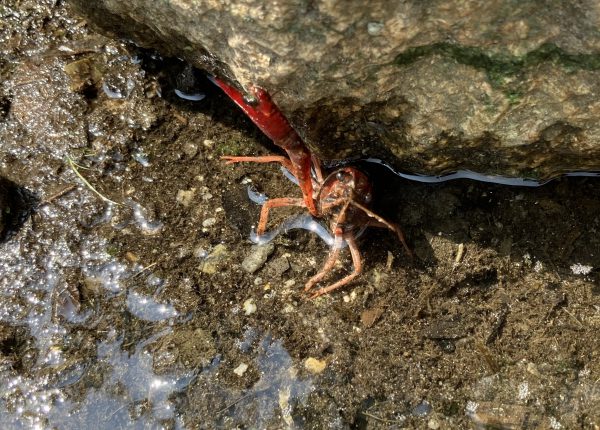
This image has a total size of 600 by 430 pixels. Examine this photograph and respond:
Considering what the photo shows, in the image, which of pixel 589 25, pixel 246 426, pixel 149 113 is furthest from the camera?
pixel 149 113

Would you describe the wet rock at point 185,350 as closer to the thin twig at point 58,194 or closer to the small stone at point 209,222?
the small stone at point 209,222

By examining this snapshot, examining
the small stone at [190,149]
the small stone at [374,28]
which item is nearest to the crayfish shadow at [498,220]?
the small stone at [190,149]

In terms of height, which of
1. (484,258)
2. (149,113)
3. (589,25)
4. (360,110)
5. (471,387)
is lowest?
(471,387)

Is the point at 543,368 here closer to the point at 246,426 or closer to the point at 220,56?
the point at 246,426

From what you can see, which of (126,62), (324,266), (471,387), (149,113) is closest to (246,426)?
(324,266)

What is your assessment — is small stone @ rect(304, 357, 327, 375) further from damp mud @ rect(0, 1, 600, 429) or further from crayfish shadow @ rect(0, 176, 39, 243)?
crayfish shadow @ rect(0, 176, 39, 243)

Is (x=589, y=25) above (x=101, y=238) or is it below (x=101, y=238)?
above

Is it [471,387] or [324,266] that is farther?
[324,266]

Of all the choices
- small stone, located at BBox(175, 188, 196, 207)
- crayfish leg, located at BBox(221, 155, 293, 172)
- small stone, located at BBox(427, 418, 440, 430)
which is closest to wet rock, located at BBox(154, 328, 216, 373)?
small stone, located at BBox(175, 188, 196, 207)
